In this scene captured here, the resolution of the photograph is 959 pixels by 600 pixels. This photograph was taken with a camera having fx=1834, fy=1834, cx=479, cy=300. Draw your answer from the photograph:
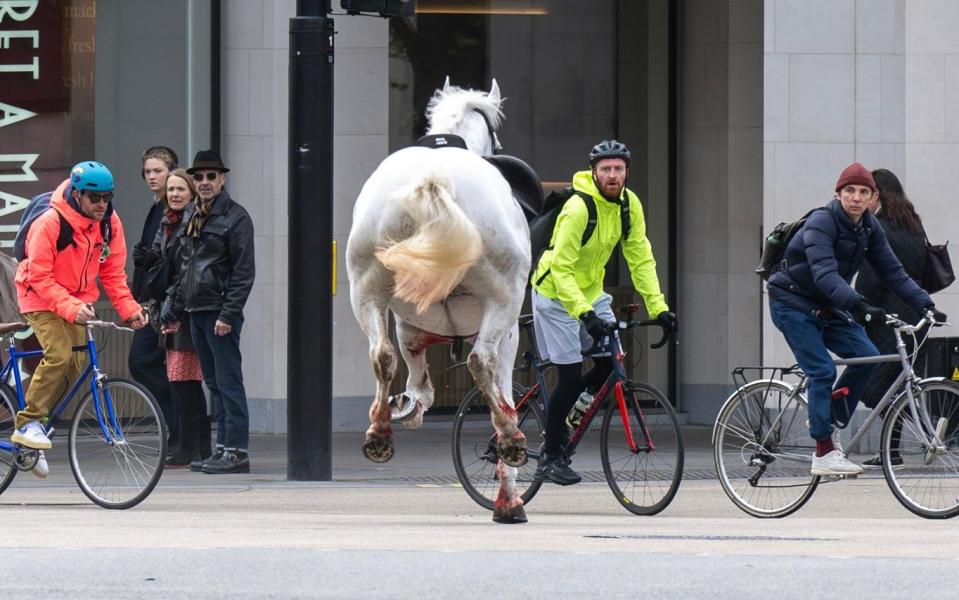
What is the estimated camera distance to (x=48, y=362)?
1016 cm

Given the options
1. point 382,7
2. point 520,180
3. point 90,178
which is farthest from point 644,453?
point 90,178

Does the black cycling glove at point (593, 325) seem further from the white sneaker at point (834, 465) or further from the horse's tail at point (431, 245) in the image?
the horse's tail at point (431, 245)

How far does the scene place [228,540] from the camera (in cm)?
775

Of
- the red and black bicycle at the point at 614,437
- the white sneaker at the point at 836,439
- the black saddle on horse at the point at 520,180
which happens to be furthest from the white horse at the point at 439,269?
the white sneaker at the point at 836,439

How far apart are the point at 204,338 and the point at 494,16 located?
15.8 feet

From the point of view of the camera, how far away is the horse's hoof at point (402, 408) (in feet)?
28.4

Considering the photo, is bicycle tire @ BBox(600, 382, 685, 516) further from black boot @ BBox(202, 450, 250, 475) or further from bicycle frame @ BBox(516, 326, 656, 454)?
black boot @ BBox(202, 450, 250, 475)

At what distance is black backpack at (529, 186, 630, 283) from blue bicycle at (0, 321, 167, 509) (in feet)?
7.43

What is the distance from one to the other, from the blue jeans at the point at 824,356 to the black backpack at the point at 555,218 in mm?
965

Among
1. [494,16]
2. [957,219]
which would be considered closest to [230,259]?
[494,16]

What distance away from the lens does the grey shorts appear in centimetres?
989

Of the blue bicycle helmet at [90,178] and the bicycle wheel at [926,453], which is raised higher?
the blue bicycle helmet at [90,178]

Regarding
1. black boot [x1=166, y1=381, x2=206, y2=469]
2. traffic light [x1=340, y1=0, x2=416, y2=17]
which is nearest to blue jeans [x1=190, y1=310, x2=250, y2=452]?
black boot [x1=166, y1=381, x2=206, y2=469]

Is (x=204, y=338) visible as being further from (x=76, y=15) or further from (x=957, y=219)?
(x=957, y=219)
